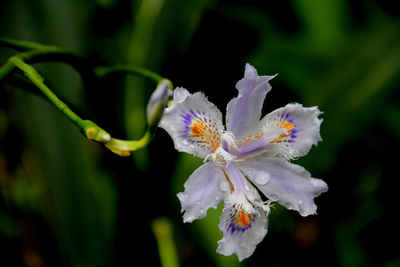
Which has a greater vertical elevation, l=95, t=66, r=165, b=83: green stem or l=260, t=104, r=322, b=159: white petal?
l=95, t=66, r=165, b=83: green stem

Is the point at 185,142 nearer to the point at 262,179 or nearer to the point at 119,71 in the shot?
the point at 262,179

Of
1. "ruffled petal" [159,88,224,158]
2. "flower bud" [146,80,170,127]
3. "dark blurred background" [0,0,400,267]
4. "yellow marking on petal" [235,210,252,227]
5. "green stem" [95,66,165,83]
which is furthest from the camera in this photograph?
"dark blurred background" [0,0,400,267]

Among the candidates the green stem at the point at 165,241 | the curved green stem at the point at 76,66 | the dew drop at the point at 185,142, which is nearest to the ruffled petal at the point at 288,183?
the dew drop at the point at 185,142

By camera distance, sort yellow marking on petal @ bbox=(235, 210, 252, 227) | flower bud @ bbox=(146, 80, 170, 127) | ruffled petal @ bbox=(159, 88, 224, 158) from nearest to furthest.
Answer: flower bud @ bbox=(146, 80, 170, 127) < ruffled petal @ bbox=(159, 88, 224, 158) < yellow marking on petal @ bbox=(235, 210, 252, 227)

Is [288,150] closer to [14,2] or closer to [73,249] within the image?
[73,249]

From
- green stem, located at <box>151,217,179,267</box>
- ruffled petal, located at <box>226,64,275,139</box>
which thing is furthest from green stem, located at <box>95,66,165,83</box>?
green stem, located at <box>151,217,179,267</box>

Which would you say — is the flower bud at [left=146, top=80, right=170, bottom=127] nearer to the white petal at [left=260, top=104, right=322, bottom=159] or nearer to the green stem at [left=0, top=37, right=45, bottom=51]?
the white petal at [left=260, top=104, right=322, bottom=159]

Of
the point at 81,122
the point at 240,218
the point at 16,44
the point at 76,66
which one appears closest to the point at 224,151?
the point at 240,218

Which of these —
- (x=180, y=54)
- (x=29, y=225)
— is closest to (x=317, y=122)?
(x=180, y=54)
